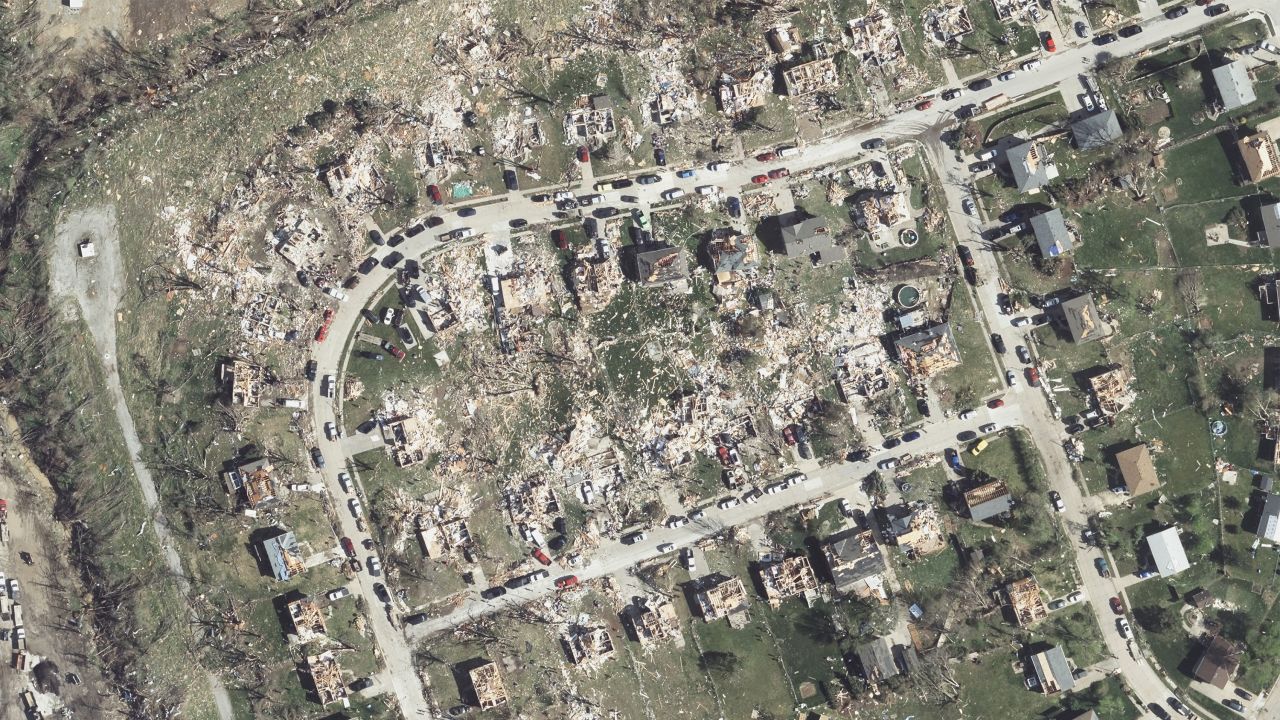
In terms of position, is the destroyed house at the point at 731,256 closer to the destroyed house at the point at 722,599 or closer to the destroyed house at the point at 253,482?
the destroyed house at the point at 722,599

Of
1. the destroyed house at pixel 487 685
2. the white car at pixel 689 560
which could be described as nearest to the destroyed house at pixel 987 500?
the white car at pixel 689 560

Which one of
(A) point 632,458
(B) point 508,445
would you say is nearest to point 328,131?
(B) point 508,445

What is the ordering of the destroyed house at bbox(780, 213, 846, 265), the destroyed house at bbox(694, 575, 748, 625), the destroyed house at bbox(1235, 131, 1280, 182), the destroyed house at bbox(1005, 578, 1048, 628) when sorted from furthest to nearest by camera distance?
the destroyed house at bbox(694, 575, 748, 625)
the destroyed house at bbox(780, 213, 846, 265)
the destroyed house at bbox(1005, 578, 1048, 628)
the destroyed house at bbox(1235, 131, 1280, 182)

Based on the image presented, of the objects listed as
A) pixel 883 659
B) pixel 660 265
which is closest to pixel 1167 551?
pixel 883 659

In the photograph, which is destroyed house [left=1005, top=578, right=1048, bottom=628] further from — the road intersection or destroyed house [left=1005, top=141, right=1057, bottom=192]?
destroyed house [left=1005, top=141, right=1057, bottom=192]

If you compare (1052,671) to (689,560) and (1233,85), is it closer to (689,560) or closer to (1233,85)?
(689,560)

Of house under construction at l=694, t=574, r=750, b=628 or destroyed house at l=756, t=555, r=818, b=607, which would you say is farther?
destroyed house at l=756, t=555, r=818, b=607

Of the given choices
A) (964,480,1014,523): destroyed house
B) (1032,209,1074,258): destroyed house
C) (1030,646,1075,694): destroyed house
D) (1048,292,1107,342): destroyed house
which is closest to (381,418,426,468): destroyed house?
(964,480,1014,523): destroyed house

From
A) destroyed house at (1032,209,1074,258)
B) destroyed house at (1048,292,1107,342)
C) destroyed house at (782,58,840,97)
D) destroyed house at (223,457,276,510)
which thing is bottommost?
destroyed house at (1048,292,1107,342)
